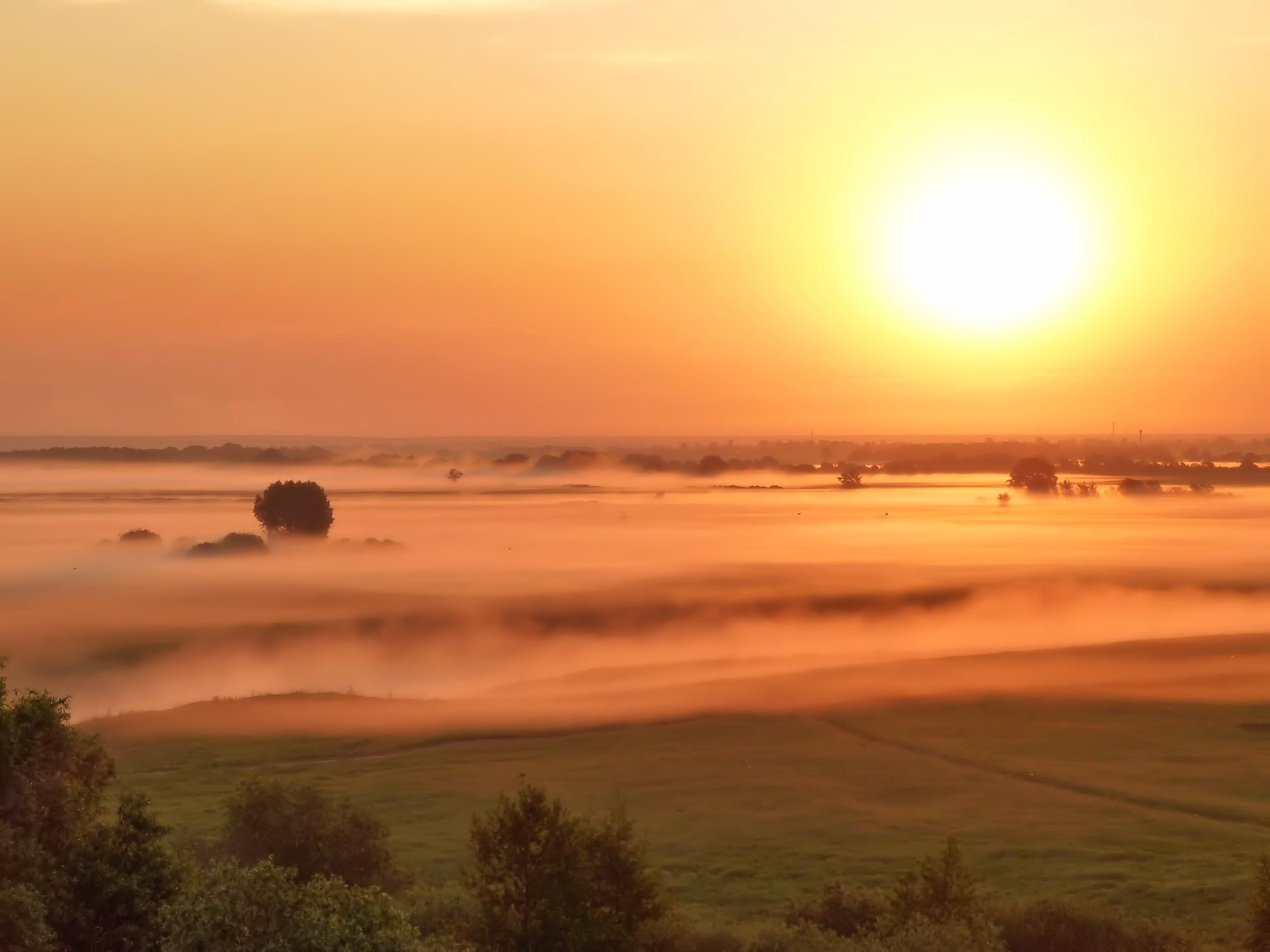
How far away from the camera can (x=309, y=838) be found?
164 ft

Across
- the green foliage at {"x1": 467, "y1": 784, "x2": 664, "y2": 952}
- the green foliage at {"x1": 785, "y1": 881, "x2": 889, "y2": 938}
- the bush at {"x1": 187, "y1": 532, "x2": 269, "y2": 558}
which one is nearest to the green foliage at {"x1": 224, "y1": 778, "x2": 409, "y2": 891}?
the green foliage at {"x1": 467, "y1": 784, "x2": 664, "y2": 952}

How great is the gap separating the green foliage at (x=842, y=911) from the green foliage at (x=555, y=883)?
301 inches

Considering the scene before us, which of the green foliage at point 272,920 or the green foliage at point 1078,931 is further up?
the green foliage at point 272,920

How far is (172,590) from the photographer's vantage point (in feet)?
527

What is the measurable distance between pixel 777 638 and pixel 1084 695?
47895 millimetres

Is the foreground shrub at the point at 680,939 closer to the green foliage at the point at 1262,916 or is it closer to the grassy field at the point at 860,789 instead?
the grassy field at the point at 860,789

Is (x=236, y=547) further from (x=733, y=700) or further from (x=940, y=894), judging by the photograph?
(x=940, y=894)

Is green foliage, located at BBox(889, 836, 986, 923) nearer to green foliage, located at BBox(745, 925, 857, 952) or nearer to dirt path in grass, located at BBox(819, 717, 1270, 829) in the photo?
green foliage, located at BBox(745, 925, 857, 952)

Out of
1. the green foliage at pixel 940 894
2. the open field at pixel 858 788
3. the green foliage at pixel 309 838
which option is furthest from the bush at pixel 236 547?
the green foliage at pixel 940 894

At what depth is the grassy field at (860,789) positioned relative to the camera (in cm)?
5747

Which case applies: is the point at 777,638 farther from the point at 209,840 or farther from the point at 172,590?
the point at 209,840

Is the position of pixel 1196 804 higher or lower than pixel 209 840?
lower

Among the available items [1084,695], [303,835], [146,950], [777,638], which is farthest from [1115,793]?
[777,638]

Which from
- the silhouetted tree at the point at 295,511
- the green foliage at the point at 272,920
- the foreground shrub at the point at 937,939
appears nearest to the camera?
the green foliage at the point at 272,920
